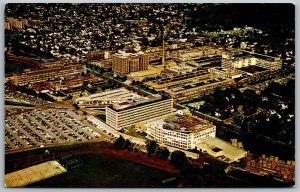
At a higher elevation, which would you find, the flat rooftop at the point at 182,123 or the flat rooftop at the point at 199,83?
the flat rooftop at the point at 199,83

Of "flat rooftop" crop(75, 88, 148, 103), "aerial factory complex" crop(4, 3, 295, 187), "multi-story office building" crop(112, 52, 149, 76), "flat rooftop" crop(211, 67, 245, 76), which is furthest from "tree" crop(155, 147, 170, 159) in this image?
"flat rooftop" crop(211, 67, 245, 76)

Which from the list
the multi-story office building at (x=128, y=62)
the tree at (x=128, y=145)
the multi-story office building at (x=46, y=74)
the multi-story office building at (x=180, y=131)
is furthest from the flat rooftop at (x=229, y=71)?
the multi-story office building at (x=46, y=74)

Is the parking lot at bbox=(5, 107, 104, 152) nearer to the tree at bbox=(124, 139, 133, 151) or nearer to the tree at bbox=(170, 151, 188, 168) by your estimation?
the tree at bbox=(124, 139, 133, 151)

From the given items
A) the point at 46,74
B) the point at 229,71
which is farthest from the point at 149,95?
the point at 46,74

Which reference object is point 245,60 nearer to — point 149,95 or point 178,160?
point 149,95

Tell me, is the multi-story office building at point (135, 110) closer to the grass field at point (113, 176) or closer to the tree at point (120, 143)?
the tree at point (120, 143)

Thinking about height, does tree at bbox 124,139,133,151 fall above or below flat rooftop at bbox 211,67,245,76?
below

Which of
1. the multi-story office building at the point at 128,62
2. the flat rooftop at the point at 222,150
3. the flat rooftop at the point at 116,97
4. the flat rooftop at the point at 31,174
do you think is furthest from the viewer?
the multi-story office building at the point at 128,62
